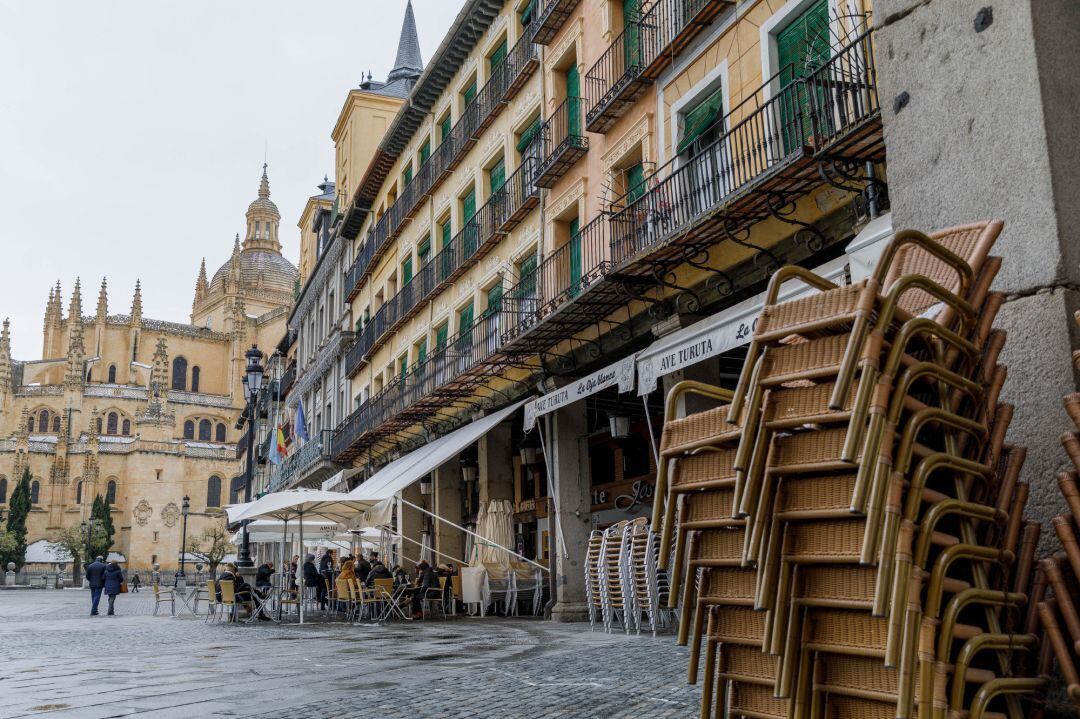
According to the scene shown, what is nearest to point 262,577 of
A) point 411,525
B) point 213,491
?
point 411,525

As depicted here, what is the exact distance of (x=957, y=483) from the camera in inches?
122

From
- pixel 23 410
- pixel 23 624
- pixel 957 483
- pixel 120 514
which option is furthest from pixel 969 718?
pixel 23 410

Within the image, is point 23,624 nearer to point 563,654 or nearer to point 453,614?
point 453,614

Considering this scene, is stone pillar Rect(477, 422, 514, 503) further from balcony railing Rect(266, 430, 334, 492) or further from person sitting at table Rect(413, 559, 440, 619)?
balcony railing Rect(266, 430, 334, 492)

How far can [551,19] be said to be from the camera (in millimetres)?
18500

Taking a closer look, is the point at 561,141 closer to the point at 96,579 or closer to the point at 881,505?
the point at 881,505

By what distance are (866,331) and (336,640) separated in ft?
38.3

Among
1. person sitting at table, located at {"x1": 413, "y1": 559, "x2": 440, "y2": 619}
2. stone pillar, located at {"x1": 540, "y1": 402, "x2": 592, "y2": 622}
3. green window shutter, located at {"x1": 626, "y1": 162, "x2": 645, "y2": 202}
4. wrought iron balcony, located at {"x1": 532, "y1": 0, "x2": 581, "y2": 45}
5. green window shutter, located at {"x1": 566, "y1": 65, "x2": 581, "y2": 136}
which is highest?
wrought iron balcony, located at {"x1": 532, "y1": 0, "x2": 581, "y2": 45}

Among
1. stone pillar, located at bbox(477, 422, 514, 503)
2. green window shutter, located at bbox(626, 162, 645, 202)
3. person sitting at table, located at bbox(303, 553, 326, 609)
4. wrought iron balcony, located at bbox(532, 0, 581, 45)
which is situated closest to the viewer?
green window shutter, located at bbox(626, 162, 645, 202)

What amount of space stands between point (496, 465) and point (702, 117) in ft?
31.5

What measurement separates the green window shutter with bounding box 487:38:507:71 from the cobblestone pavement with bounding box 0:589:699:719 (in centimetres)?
1334

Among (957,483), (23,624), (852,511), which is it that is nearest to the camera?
(852,511)

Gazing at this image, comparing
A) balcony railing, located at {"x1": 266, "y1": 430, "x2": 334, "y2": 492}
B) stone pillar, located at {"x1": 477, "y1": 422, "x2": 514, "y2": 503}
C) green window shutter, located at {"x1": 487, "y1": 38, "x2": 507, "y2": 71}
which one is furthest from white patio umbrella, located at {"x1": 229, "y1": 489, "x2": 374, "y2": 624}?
balcony railing, located at {"x1": 266, "y1": 430, "x2": 334, "y2": 492}

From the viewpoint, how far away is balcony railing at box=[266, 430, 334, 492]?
34.9 m
